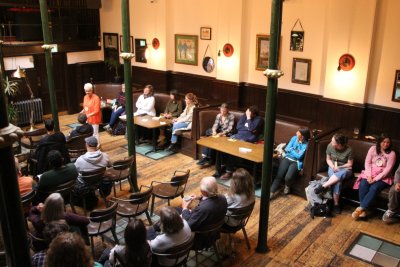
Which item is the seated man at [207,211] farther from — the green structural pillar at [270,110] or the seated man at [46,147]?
the seated man at [46,147]

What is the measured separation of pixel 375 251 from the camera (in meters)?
5.15

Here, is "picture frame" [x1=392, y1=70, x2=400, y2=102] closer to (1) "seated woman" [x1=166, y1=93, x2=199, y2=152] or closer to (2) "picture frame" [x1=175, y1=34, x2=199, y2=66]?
(1) "seated woman" [x1=166, y1=93, x2=199, y2=152]

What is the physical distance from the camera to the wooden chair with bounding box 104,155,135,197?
596 centimetres

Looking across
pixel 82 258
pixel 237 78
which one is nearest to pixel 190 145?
pixel 237 78

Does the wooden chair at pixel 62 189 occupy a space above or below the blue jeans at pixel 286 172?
above

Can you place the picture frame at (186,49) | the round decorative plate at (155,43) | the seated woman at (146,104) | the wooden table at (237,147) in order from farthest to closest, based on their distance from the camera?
the round decorative plate at (155,43)
the picture frame at (186,49)
the seated woman at (146,104)
the wooden table at (237,147)

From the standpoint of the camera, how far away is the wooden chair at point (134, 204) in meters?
4.91

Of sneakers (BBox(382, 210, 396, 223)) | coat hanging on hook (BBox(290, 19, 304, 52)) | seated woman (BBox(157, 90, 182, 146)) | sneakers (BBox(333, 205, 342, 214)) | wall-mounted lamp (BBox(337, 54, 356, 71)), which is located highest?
coat hanging on hook (BBox(290, 19, 304, 52))

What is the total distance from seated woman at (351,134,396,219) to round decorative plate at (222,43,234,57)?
4276 mm

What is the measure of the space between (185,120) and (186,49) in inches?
106

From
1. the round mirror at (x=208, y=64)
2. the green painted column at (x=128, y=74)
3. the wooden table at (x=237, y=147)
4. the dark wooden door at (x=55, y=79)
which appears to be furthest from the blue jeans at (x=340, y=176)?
the dark wooden door at (x=55, y=79)

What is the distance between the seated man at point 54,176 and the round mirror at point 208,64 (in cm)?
550

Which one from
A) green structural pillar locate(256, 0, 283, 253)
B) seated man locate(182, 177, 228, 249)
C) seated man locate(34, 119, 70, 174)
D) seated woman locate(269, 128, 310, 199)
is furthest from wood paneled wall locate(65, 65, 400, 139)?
seated man locate(34, 119, 70, 174)

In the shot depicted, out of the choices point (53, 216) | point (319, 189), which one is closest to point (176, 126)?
point (319, 189)
